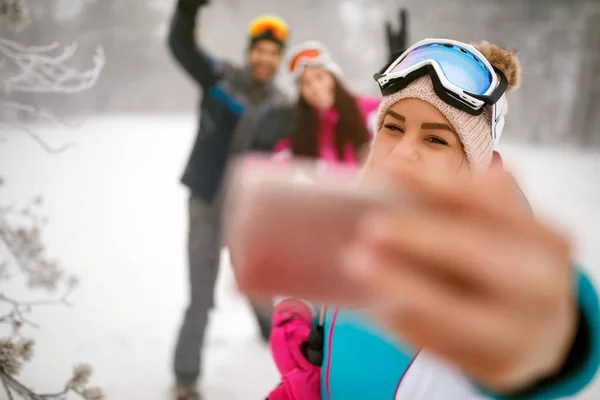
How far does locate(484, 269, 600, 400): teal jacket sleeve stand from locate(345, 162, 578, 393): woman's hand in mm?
101

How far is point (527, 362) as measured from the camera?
0.53 feet

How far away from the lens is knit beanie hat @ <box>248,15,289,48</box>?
1150mm

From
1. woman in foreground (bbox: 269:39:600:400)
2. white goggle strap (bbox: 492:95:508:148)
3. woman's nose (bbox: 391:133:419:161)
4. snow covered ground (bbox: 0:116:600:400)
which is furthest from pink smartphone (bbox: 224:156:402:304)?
snow covered ground (bbox: 0:116:600:400)

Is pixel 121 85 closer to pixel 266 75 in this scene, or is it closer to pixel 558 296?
pixel 266 75

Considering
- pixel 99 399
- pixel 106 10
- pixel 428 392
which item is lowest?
pixel 99 399

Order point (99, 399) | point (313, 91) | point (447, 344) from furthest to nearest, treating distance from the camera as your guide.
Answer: point (313, 91)
point (99, 399)
point (447, 344)

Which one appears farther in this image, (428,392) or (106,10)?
(106,10)

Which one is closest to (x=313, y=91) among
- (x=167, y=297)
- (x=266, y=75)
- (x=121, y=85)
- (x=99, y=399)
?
(x=266, y=75)

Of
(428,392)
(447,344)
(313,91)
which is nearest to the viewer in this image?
(447,344)

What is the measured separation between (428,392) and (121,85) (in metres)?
1.14

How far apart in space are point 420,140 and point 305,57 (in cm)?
77

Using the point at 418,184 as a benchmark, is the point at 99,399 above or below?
below

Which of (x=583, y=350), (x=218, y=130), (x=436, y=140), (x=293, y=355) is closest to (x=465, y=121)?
(x=436, y=140)

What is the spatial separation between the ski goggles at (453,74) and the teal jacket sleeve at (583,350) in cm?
26
